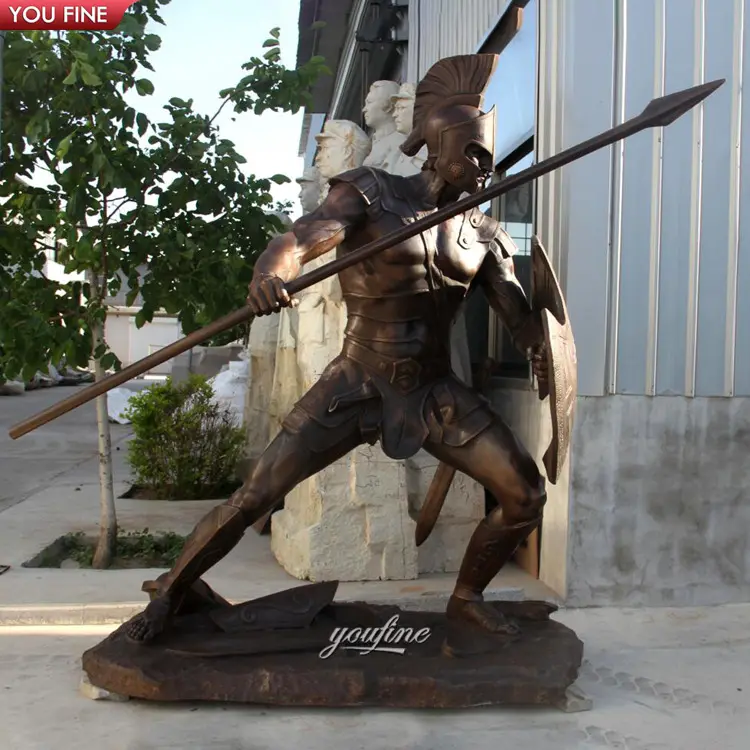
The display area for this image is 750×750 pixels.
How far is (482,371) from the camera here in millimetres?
5773

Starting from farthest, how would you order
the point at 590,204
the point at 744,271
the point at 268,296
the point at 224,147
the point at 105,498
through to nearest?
the point at 105,498 → the point at 224,147 → the point at 744,271 → the point at 590,204 → the point at 268,296

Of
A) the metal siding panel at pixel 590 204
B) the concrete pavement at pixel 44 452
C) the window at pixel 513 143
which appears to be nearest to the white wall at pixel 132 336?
the concrete pavement at pixel 44 452

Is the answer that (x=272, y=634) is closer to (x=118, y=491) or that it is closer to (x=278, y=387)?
(x=278, y=387)

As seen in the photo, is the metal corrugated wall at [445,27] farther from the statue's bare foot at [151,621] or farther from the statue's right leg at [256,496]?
the statue's bare foot at [151,621]

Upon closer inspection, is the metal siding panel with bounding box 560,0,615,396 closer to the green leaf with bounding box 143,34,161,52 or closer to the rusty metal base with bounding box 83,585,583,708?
the rusty metal base with bounding box 83,585,583,708

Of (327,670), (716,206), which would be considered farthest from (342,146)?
(327,670)

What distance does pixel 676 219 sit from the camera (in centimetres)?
→ 465

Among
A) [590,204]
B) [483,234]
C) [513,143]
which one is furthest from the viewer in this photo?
[513,143]

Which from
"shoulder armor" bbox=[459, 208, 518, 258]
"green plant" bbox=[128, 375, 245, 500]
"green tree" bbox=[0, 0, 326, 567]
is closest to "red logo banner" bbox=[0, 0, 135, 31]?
"green tree" bbox=[0, 0, 326, 567]

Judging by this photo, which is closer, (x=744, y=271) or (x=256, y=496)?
(x=256, y=496)

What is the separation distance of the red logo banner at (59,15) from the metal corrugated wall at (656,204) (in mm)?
2572

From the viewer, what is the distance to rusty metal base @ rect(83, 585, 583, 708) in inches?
122

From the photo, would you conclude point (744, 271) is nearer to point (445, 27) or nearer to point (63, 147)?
point (63, 147)

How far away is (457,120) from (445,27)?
5221mm
